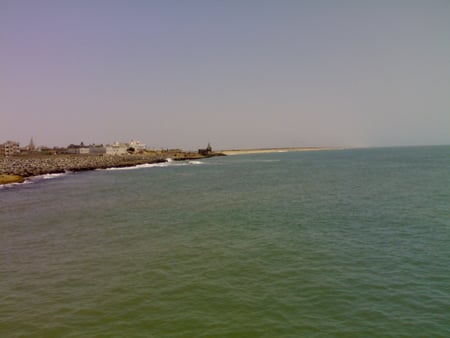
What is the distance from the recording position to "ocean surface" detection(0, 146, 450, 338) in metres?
10.4

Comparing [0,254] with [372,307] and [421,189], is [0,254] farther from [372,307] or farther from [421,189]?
[421,189]

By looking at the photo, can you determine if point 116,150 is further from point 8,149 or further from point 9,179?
point 9,179

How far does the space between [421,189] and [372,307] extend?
3321cm

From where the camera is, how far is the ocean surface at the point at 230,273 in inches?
411

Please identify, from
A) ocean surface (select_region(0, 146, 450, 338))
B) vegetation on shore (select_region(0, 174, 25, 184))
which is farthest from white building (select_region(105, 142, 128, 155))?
ocean surface (select_region(0, 146, 450, 338))

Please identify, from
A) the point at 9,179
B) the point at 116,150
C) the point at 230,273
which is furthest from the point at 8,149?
the point at 230,273

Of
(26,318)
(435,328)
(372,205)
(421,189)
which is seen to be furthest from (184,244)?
(421,189)

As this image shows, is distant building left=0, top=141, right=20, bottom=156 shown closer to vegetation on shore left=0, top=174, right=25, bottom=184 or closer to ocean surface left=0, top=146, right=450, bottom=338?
vegetation on shore left=0, top=174, right=25, bottom=184

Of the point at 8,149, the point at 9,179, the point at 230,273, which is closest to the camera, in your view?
the point at 230,273

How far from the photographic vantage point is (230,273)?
14.6m

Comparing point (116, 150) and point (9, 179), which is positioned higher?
point (116, 150)

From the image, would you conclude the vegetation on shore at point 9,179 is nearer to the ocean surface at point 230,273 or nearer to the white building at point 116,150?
the ocean surface at point 230,273

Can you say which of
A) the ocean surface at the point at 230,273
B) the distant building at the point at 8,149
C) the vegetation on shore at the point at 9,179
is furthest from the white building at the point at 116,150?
the ocean surface at the point at 230,273

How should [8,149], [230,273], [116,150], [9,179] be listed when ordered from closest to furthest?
[230,273]
[9,179]
[8,149]
[116,150]
